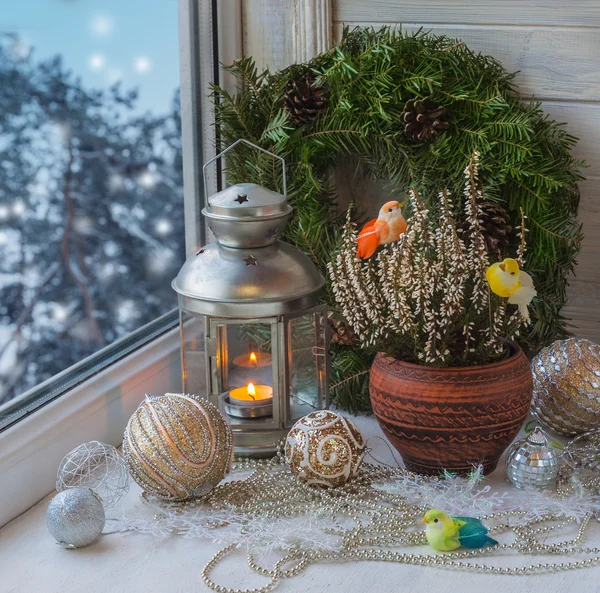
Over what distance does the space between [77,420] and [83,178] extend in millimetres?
333

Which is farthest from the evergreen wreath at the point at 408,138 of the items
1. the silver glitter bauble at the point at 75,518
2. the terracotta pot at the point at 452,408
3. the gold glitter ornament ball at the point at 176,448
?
the silver glitter bauble at the point at 75,518

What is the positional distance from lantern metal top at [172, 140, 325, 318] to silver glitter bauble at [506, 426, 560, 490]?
0.32m

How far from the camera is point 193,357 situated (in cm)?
120

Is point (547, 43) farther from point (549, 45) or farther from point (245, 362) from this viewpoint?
point (245, 362)

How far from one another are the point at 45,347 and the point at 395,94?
588 millimetres

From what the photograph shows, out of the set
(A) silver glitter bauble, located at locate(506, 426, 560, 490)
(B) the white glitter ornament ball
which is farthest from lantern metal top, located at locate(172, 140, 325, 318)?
(A) silver glitter bauble, located at locate(506, 426, 560, 490)

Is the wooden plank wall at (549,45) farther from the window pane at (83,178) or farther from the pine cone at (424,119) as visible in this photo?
the window pane at (83,178)

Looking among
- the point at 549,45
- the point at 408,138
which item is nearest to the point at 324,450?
the point at 408,138

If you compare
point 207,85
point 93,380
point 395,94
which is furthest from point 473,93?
point 93,380

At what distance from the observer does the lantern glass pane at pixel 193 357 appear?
119 centimetres

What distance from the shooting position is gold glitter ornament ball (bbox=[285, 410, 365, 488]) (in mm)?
1014

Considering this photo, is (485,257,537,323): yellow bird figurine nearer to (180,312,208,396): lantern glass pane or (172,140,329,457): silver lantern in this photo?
(172,140,329,457): silver lantern

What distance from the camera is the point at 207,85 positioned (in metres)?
1.37

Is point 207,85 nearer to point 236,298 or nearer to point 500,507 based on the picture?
point 236,298
